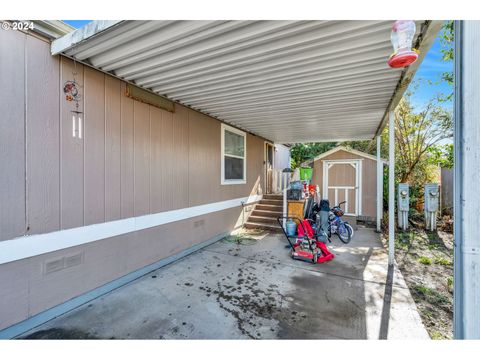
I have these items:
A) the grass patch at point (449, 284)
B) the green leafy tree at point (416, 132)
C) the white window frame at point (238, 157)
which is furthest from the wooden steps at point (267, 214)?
the green leafy tree at point (416, 132)

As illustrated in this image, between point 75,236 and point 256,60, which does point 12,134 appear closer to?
point 75,236

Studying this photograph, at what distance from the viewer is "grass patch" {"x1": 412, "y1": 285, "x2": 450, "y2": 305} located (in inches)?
104

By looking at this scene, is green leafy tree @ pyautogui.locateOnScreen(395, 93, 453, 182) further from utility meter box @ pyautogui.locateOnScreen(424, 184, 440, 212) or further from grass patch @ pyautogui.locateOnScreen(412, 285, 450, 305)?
grass patch @ pyautogui.locateOnScreen(412, 285, 450, 305)

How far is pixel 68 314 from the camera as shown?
2.43m

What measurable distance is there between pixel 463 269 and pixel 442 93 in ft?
27.9

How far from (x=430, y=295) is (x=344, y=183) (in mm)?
5104

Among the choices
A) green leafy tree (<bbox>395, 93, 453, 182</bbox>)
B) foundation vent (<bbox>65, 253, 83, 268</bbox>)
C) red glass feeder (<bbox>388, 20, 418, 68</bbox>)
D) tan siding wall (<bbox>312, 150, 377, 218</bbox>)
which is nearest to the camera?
red glass feeder (<bbox>388, 20, 418, 68</bbox>)

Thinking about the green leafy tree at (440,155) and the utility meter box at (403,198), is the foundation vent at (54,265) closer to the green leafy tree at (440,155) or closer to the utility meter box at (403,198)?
the utility meter box at (403,198)

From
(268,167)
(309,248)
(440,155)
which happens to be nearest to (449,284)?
(309,248)

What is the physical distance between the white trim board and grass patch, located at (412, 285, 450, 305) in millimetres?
3770

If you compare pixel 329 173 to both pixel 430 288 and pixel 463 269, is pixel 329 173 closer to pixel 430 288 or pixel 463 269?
pixel 430 288

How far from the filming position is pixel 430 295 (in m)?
2.78

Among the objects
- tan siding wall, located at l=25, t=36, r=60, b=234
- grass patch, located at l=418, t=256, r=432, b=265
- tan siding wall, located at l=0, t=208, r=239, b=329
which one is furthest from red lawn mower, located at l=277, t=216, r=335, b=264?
tan siding wall, located at l=25, t=36, r=60, b=234
